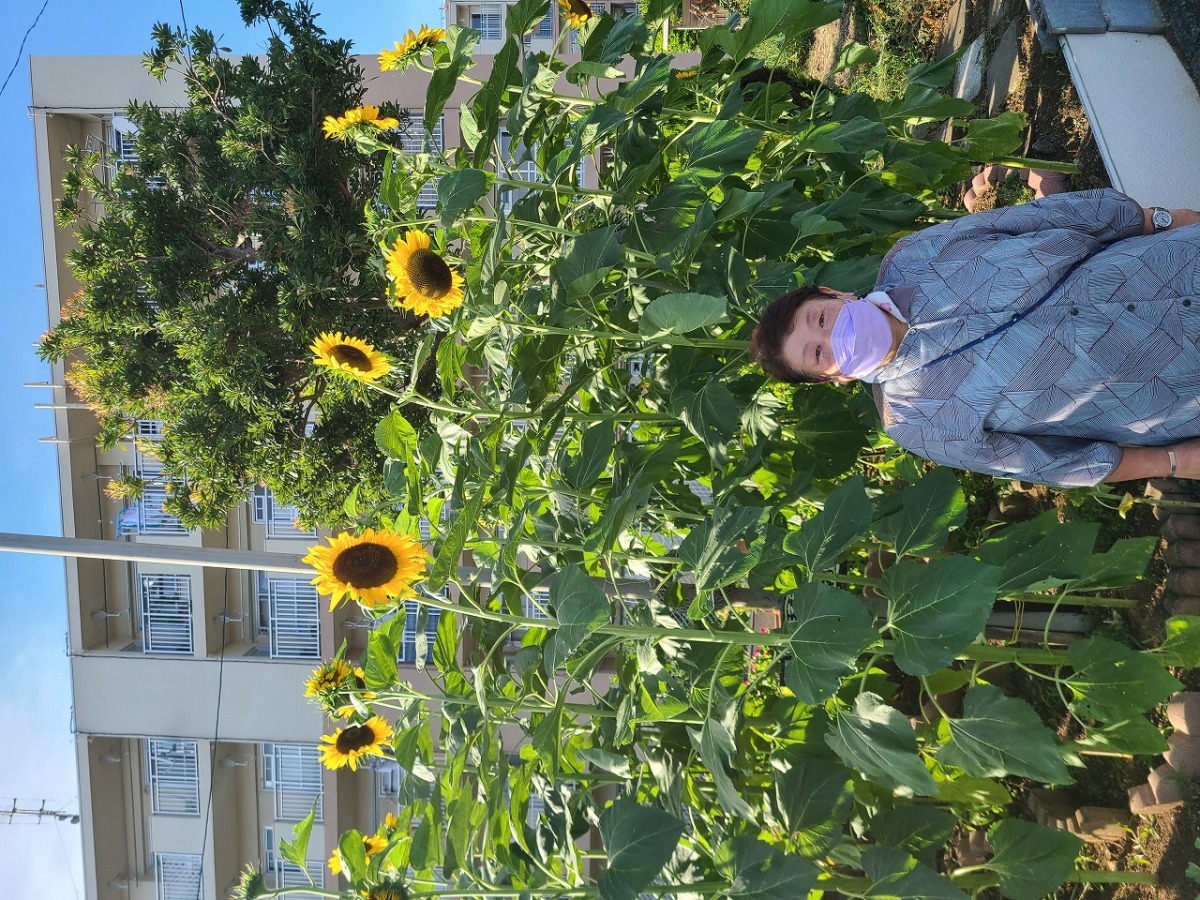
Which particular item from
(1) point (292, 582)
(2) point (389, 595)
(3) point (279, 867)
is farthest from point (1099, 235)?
(3) point (279, 867)

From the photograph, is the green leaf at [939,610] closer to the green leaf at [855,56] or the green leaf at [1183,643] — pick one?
the green leaf at [1183,643]

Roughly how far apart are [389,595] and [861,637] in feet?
3.40

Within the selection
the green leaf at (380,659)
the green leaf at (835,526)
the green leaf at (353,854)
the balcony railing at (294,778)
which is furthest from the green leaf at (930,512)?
the balcony railing at (294,778)

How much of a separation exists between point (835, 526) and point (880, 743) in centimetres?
38

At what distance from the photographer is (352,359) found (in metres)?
2.27

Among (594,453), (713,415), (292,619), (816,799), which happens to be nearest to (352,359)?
(594,453)

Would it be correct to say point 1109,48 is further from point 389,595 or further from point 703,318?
point 389,595

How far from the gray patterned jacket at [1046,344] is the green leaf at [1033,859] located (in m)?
0.72

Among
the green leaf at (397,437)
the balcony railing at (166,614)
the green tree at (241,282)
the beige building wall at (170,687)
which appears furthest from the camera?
the balcony railing at (166,614)

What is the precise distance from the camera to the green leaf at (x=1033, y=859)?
5.26 feet

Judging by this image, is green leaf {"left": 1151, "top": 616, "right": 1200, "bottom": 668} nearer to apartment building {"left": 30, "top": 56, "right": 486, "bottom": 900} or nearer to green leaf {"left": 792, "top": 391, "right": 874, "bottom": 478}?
green leaf {"left": 792, "top": 391, "right": 874, "bottom": 478}

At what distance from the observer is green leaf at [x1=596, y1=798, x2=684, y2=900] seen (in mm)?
1425

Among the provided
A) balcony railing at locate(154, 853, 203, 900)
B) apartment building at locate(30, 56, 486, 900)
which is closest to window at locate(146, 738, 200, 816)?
apartment building at locate(30, 56, 486, 900)

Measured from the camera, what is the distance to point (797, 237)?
6.27ft
